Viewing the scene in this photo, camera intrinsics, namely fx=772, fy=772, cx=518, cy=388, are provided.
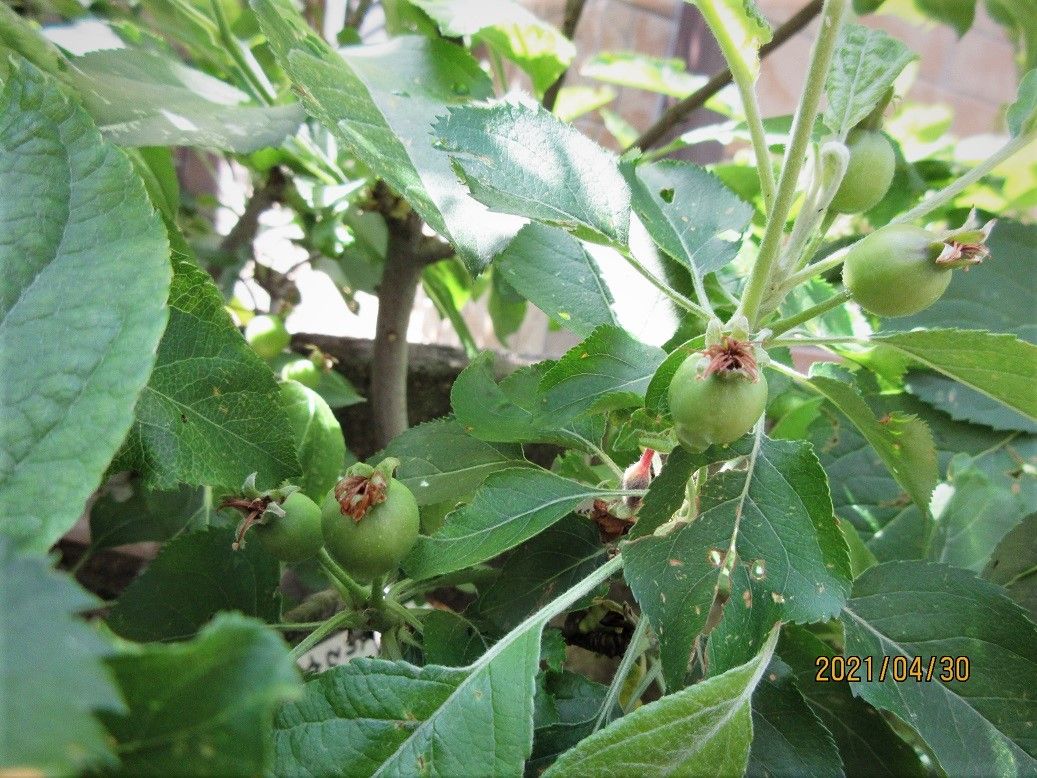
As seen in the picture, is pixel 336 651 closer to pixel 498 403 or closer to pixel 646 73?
Answer: pixel 498 403

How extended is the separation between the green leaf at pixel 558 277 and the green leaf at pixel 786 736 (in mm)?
208

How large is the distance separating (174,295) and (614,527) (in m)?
0.26

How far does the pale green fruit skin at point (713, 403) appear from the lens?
11.4 inches

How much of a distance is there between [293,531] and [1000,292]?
1.97ft

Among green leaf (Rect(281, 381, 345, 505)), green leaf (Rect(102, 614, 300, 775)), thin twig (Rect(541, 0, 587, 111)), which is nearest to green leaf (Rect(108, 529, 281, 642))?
green leaf (Rect(281, 381, 345, 505))

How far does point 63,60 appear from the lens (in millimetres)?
470

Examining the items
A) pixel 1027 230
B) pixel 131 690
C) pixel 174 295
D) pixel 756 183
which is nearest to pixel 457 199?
pixel 174 295

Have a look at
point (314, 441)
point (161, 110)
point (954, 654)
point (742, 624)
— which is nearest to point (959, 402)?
point (954, 654)

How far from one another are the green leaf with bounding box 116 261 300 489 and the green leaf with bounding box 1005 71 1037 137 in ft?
1.22

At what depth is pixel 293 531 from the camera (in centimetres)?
38

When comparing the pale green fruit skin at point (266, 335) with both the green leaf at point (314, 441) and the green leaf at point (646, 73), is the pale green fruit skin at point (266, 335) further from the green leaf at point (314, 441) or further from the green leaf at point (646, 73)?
the green leaf at point (646, 73)

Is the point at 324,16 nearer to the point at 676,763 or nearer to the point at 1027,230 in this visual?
the point at 1027,230

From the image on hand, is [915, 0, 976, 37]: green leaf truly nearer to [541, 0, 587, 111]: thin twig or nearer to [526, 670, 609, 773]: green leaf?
[541, 0, 587, 111]: thin twig

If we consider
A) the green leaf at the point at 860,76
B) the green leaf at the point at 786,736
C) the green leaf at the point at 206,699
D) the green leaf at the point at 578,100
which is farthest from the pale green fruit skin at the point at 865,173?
the green leaf at the point at 578,100
